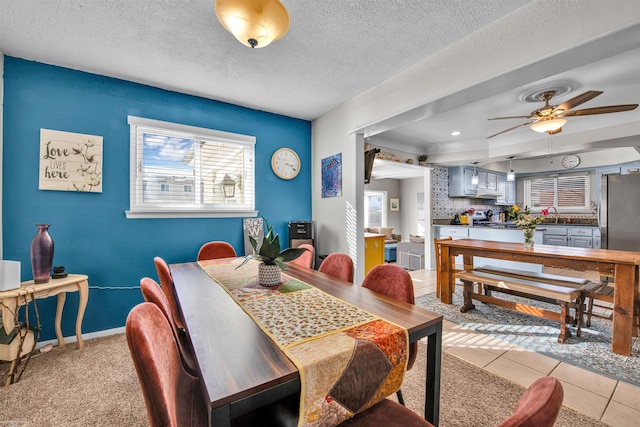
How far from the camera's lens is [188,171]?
10.1 ft

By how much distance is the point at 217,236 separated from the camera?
10.6ft

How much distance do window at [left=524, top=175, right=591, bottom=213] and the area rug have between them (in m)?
4.32

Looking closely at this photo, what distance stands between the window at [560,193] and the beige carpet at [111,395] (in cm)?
640

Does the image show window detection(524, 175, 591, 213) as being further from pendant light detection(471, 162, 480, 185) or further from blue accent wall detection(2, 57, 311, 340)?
blue accent wall detection(2, 57, 311, 340)

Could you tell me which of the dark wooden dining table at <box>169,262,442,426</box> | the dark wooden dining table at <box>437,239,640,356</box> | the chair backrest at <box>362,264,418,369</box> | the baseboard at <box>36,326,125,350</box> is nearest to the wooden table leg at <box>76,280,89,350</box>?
the baseboard at <box>36,326,125,350</box>

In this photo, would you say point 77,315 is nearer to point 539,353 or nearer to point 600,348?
point 539,353

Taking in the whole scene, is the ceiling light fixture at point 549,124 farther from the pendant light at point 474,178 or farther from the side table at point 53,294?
the side table at point 53,294

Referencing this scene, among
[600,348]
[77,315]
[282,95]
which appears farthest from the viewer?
[282,95]

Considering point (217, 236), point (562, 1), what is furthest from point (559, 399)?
point (217, 236)

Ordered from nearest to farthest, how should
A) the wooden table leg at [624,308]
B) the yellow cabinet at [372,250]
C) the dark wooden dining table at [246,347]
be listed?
the dark wooden dining table at [246,347] → the wooden table leg at [624,308] → the yellow cabinet at [372,250]

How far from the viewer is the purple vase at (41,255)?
212 cm

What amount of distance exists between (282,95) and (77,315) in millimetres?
2983

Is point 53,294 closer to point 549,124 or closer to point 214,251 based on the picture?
point 214,251

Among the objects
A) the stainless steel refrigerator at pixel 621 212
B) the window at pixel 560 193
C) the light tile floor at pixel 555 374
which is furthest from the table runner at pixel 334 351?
the window at pixel 560 193
